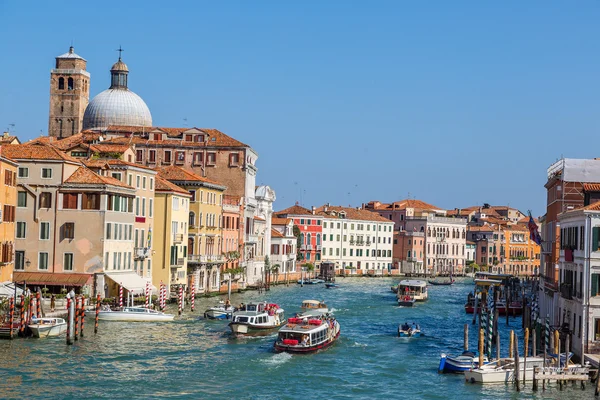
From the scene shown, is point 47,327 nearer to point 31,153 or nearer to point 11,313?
point 11,313

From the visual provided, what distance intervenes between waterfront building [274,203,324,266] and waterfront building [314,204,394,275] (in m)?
0.58

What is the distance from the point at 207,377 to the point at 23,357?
5.46 meters

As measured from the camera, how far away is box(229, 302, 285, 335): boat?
125ft

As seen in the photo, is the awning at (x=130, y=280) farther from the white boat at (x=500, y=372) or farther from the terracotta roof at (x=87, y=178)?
the white boat at (x=500, y=372)

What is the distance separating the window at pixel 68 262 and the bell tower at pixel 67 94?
43.5m

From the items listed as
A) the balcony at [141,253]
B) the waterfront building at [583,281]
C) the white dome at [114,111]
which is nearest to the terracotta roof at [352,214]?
the white dome at [114,111]

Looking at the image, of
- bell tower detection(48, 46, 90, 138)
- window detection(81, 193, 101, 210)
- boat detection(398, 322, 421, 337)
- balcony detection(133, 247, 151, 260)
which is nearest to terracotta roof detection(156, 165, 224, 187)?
balcony detection(133, 247, 151, 260)

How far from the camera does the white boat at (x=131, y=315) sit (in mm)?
40812

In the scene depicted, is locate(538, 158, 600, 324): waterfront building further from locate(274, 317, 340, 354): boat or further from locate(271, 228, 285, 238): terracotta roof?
locate(271, 228, 285, 238): terracotta roof

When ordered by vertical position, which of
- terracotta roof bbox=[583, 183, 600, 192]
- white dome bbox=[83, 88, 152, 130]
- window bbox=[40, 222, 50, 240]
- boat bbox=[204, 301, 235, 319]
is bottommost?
boat bbox=[204, 301, 235, 319]

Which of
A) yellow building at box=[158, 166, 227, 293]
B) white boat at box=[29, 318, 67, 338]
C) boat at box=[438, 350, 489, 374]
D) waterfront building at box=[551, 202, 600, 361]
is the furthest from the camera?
yellow building at box=[158, 166, 227, 293]

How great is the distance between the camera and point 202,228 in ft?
195

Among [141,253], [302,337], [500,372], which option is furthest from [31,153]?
[500,372]

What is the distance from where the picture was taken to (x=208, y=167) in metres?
70.9
